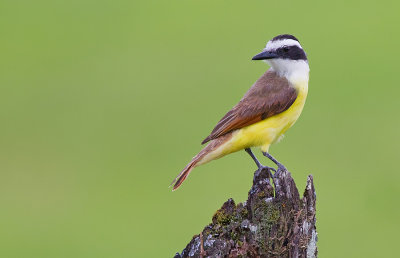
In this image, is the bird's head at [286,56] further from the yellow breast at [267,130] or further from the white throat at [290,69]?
the yellow breast at [267,130]

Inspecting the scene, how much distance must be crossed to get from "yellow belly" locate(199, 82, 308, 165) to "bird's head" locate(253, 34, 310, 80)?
0.54 ft

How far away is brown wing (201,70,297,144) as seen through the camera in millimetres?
7823

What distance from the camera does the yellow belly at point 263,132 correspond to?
7.88 m

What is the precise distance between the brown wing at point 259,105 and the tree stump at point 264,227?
4.98 ft

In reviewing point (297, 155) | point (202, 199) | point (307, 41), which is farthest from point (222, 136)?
point (307, 41)

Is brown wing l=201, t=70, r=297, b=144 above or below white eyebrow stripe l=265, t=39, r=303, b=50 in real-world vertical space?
below

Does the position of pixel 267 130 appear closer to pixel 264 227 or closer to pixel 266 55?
pixel 266 55

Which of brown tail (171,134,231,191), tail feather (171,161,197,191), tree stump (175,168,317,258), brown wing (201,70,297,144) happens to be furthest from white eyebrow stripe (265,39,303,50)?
tree stump (175,168,317,258)

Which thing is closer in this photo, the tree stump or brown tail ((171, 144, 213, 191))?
the tree stump

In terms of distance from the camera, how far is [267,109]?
807 cm

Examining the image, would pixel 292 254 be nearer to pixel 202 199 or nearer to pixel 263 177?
pixel 263 177

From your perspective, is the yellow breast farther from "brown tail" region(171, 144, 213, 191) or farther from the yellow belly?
"brown tail" region(171, 144, 213, 191)

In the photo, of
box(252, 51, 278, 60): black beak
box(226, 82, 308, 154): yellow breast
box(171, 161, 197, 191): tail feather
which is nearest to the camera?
box(171, 161, 197, 191): tail feather

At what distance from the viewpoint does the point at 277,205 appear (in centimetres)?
617
